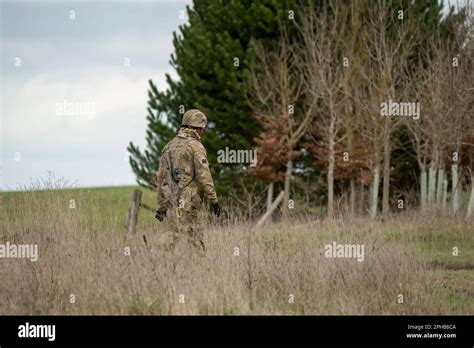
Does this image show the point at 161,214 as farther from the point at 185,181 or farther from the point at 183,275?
the point at 183,275

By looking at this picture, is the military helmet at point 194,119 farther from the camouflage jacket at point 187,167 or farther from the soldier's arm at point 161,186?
the soldier's arm at point 161,186

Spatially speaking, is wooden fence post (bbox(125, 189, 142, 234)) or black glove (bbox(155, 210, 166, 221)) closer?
black glove (bbox(155, 210, 166, 221))

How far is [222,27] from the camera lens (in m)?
33.7

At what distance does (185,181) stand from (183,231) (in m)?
0.77

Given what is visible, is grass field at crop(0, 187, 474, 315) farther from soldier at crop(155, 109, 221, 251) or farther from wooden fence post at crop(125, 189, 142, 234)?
wooden fence post at crop(125, 189, 142, 234)

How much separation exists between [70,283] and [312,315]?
10.9 feet

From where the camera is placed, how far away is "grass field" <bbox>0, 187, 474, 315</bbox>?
36.1ft

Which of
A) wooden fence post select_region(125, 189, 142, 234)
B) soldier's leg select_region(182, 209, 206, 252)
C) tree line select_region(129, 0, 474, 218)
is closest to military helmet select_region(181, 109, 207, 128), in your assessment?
soldier's leg select_region(182, 209, 206, 252)

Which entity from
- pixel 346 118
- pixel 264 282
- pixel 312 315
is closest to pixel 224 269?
pixel 264 282

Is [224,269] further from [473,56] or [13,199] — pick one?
[473,56]

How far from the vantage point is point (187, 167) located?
1288 cm

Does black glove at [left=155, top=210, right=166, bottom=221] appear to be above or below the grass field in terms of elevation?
above

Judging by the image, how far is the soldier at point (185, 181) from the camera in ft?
41.5
